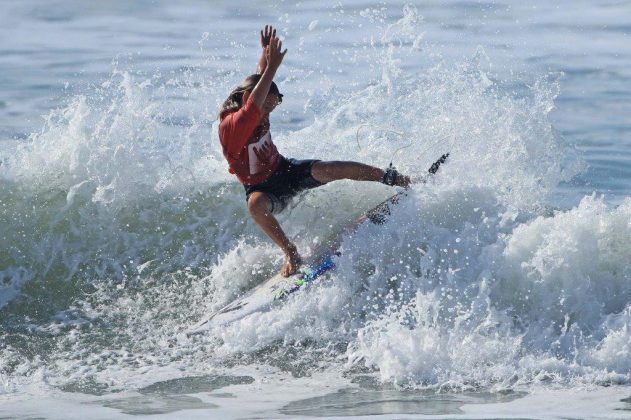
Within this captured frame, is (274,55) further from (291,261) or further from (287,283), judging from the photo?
(287,283)

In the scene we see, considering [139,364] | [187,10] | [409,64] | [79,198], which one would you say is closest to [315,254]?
[139,364]

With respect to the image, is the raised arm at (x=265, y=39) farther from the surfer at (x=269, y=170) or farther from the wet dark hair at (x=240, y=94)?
the wet dark hair at (x=240, y=94)

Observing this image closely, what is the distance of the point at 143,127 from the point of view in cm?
995

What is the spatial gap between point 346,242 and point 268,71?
1.52m

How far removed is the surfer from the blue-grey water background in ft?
1.39

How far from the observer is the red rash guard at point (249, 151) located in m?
7.49

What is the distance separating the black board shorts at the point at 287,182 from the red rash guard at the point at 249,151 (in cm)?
5

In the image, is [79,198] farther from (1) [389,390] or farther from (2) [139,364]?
(1) [389,390]

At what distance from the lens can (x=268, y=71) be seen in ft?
23.4

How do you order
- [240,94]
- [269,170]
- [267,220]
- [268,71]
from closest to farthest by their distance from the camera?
[268,71], [240,94], [267,220], [269,170]

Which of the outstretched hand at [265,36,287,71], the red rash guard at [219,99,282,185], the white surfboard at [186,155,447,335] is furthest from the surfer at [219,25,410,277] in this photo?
the outstretched hand at [265,36,287,71]

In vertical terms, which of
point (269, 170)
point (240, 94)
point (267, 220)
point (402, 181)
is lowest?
point (267, 220)

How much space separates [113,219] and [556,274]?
3929 mm

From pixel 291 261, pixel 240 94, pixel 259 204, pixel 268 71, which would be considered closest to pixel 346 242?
pixel 291 261
